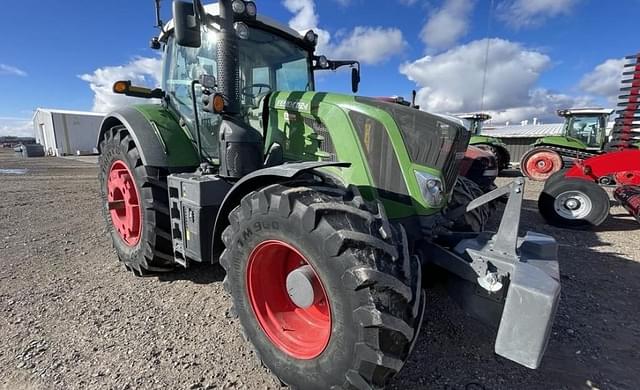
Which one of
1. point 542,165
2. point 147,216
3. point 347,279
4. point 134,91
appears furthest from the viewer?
point 542,165

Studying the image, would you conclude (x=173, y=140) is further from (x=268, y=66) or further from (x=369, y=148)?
(x=369, y=148)

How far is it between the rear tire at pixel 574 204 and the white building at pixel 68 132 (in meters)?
34.3

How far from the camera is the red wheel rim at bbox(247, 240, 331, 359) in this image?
211 centimetres

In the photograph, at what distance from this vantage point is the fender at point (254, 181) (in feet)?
6.81

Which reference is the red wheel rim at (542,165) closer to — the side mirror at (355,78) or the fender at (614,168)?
the fender at (614,168)

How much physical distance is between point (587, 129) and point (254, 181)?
54.3ft

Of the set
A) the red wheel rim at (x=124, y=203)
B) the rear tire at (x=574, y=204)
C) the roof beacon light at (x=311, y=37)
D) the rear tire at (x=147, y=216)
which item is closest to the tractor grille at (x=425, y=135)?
the roof beacon light at (x=311, y=37)

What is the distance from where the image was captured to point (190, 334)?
261cm

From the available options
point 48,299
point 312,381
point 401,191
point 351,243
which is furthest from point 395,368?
point 48,299

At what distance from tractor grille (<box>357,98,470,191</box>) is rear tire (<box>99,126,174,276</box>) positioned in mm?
2061

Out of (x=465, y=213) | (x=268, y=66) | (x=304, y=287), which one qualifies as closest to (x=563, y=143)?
(x=465, y=213)

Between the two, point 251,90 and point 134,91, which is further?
point 134,91

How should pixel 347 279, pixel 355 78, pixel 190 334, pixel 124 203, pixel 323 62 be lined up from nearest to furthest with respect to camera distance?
pixel 347 279 → pixel 190 334 → pixel 124 203 → pixel 323 62 → pixel 355 78

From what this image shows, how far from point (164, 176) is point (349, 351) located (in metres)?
2.43
